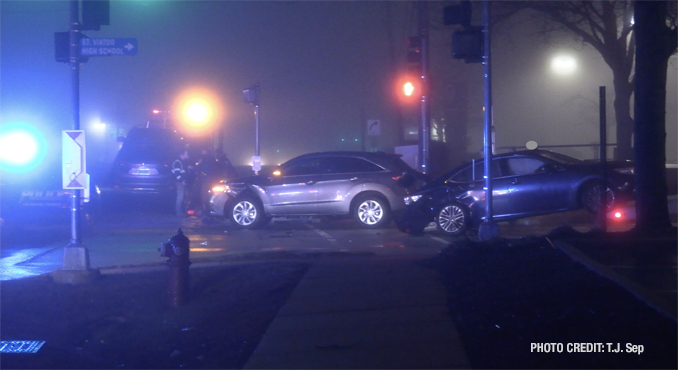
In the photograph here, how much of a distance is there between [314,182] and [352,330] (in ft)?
30.3

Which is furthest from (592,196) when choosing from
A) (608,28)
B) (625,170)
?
(608,28)

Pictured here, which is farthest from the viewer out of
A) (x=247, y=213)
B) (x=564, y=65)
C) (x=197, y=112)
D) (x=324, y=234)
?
(x=564, y=65)

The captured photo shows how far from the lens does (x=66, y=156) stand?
859cm

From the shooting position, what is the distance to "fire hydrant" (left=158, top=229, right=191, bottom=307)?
23.9ft

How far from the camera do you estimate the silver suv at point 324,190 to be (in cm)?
1470

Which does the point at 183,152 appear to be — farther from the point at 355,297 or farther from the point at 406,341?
the point at 406,341

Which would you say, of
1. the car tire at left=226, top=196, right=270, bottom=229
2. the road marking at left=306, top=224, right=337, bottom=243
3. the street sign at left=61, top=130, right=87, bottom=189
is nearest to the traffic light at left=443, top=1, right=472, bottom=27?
the road marking at left=306, top=224, right=337, bottom=243

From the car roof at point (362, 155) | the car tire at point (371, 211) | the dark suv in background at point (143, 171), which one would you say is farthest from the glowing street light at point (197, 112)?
the car tire at point (371, 211)

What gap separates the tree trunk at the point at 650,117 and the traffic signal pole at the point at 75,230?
7.90 metres

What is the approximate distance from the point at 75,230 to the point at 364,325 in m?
4.73

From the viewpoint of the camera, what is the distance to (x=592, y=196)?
12516 millimetres

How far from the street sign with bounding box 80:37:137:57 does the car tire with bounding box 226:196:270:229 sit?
6.86m

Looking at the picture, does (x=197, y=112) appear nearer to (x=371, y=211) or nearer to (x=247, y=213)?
(x=247, y=213)

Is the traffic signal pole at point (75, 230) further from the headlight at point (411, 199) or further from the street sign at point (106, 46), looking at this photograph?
the headlight at point (411, 199)
